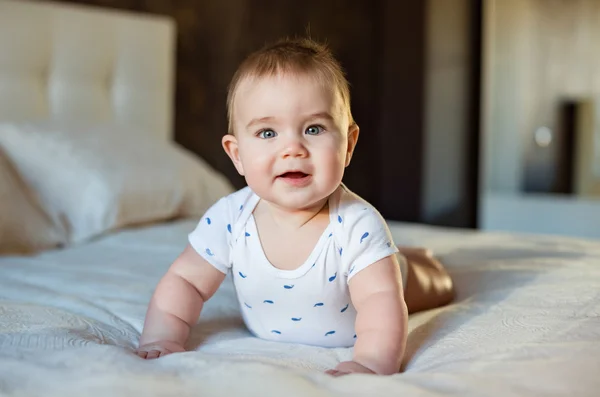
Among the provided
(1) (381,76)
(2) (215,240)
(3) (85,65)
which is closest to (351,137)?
(2) (215,240)

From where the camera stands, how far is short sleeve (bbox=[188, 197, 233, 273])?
1074mm

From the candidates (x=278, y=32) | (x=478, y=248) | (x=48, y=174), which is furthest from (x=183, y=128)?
(x=478, y=248)

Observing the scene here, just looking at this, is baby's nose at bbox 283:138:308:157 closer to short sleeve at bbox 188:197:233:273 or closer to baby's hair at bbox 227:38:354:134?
baby's hair at bbox 227:38:354:134

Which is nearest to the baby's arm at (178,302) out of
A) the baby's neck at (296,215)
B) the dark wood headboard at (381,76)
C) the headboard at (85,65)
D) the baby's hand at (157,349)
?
the baby's hand at (157,349)

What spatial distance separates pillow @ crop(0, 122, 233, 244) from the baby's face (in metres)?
1.10

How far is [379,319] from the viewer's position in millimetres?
915

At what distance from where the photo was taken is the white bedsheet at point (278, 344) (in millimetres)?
720

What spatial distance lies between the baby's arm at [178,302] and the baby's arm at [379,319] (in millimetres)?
238

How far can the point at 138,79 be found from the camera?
8.86ft

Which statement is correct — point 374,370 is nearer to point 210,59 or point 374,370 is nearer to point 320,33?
point 210,59

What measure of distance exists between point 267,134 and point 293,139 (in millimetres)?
48

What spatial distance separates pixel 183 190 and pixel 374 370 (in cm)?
141

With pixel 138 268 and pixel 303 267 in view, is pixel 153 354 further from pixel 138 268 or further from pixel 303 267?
pixel 138 268

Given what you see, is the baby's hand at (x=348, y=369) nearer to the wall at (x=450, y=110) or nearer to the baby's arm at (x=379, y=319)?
the baby's arm at (x=379, y=319)
